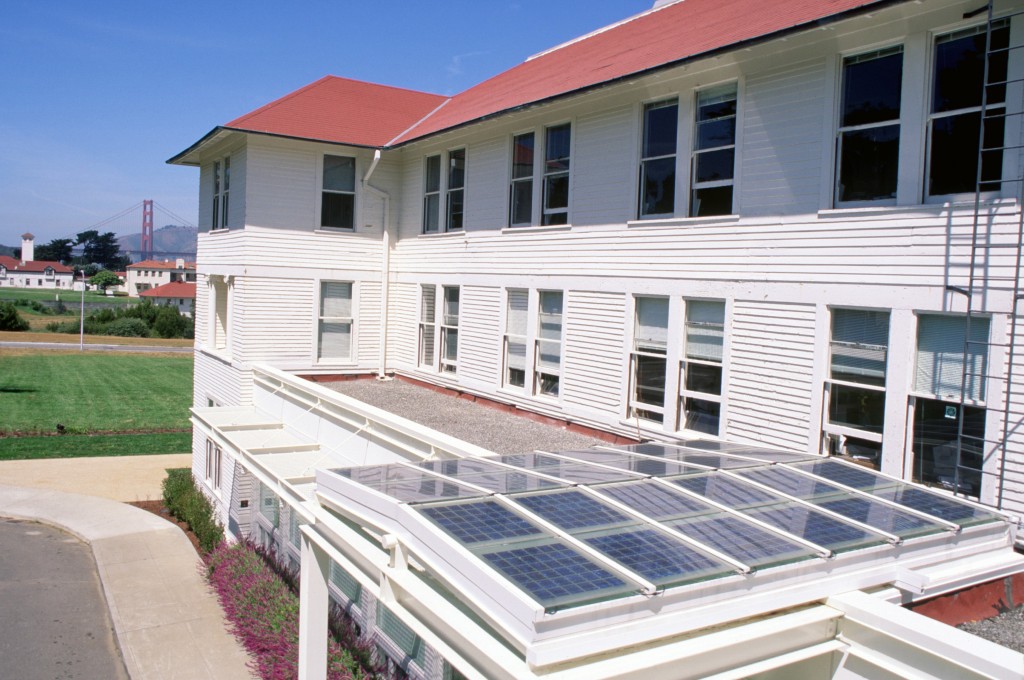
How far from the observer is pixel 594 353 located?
12469 millimetres

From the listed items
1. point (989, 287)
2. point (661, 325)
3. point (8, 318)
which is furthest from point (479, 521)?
point (8, 318)

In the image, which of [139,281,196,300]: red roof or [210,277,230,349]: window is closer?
[210,277,230,349]: window

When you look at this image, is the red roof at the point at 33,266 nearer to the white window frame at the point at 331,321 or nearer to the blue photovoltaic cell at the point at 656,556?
the white window frame at the point at 331,321

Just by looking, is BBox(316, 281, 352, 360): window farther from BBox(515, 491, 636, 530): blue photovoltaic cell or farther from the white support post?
BBox(515, 491, 636, 530): blue photovoltaic cell

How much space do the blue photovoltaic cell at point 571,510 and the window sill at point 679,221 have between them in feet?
18.9

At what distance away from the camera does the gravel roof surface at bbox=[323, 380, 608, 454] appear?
11844 mm

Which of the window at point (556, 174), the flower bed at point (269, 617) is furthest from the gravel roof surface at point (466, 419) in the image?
the window at point (556, 174)

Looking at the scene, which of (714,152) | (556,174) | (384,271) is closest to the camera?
(714,152)

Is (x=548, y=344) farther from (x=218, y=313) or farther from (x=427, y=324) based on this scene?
(x=218, y=313)

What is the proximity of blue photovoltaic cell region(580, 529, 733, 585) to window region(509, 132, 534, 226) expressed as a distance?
385 inches

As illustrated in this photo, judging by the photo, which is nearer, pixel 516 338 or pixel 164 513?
pixel 516 338

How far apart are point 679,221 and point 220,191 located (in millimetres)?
13228

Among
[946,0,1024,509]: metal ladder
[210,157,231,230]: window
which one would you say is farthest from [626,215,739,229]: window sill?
[210,157,231,230]: window

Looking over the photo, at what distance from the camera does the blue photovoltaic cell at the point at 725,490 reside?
5.67 m
